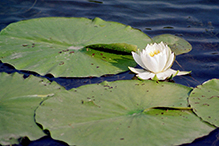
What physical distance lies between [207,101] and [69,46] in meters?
1.67

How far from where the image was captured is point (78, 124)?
2.05 m

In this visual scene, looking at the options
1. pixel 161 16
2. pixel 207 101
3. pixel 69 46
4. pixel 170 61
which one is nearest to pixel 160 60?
pixel 170 61

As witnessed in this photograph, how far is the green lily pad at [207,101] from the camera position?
212 cm

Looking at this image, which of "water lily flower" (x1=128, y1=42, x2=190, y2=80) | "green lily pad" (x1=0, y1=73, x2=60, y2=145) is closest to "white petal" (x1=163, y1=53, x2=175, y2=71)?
"water lily flower" (x1=128, y1=42, x2=190, y2=80)

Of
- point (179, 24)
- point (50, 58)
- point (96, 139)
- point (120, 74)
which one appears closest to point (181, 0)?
point (179, 24)

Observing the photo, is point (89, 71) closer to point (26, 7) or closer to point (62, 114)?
point (62, 114)

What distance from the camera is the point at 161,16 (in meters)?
4.37

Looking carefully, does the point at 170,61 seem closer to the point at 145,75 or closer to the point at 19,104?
the point at 145,75

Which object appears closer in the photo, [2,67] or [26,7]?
[2,67]

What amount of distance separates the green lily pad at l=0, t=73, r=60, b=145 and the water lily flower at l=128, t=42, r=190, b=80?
0.92 m

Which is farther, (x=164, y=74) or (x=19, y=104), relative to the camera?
(x=164, y=74)

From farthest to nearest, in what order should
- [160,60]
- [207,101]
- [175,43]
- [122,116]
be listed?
[175,43], [160,60], [207,101], [122,116]

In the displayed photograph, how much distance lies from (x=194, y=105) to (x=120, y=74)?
930mm

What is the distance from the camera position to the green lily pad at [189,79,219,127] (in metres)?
2.12
